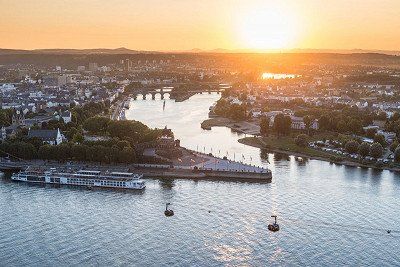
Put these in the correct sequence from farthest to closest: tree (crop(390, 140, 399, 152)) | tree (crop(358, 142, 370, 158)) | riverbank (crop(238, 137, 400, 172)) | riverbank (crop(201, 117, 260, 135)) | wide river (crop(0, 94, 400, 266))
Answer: riverbank (crop(201, 117, 260, 135)) < tree (crop(390, 140, 399, 152)) < tree (crop(358, 142, 370, 158)) < riverbank (crop(238, 137, 400, 172)) < wide river (crop(0, 94, 400, 266))

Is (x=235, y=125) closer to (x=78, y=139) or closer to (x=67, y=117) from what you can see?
(x=67, y=117)

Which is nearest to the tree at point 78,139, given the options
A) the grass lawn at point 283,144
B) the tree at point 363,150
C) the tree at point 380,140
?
the grass lawn at point 283,144

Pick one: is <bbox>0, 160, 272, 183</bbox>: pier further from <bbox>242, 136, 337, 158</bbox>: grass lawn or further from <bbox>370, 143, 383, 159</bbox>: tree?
<bbox>370, 143, 383, 159</bbox>: tree

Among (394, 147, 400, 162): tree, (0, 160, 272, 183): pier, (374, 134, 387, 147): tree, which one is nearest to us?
(0, 160, 272, 183): pier

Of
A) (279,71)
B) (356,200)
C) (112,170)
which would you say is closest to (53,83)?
(112,170)

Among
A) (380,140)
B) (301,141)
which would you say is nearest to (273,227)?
(301,141)

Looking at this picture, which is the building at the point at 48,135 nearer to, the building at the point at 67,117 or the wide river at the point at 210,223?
the wide river at the point at 210,223

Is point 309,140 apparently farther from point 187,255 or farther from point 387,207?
point 187,255

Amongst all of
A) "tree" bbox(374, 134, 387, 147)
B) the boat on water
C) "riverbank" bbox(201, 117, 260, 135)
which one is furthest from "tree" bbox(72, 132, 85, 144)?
"tree" bbox(374, 134, 387, 147)
